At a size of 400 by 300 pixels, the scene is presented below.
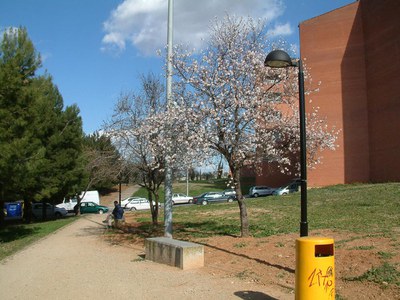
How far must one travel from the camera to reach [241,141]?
12023mm

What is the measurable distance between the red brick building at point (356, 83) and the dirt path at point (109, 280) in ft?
102

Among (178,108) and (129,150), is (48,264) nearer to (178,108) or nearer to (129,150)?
(178,108)

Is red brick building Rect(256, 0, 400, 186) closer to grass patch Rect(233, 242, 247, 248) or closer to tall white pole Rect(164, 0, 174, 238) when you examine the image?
tall white pole Rect(164, 0, 174, 238)

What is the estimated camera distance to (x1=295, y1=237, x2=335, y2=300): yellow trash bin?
17.9 ft

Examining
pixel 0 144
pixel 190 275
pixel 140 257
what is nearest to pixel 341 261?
pixel 190 275

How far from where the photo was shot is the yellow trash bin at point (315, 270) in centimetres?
546

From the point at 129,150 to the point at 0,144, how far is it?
6046mm

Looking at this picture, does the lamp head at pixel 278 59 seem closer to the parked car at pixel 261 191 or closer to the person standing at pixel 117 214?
the person standing at pixel 117 214

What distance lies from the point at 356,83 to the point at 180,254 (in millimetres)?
36551

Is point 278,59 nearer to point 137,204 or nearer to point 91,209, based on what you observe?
point 91,209

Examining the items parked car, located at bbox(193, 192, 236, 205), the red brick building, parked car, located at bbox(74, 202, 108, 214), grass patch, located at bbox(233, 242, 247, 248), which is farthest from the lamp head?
parked car, located at bbox(193, 192, 236, 205)

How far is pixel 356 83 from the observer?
4138 cm

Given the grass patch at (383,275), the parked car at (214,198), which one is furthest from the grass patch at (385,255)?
the parked car at (214,198)

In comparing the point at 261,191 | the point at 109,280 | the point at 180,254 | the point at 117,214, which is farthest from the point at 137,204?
the point at 109,280
